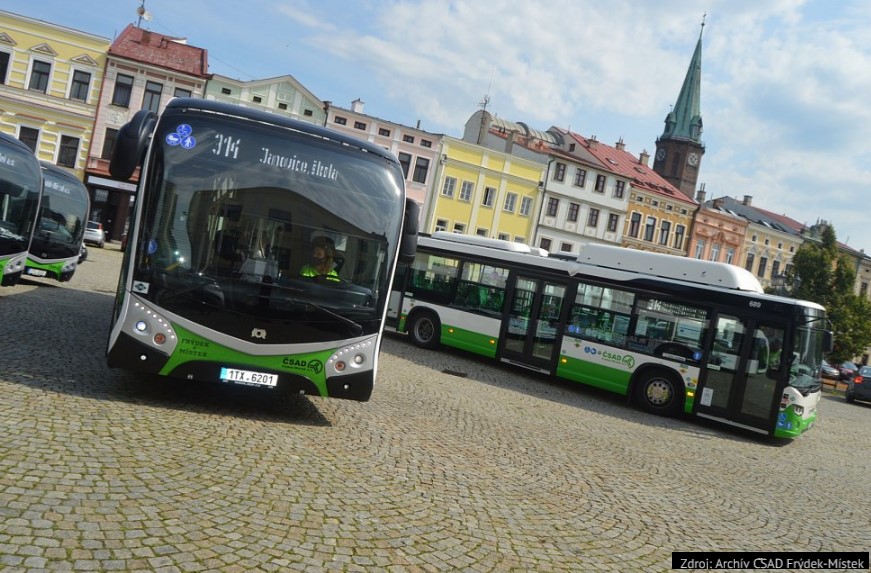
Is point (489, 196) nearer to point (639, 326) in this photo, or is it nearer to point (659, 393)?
point (639, 326)

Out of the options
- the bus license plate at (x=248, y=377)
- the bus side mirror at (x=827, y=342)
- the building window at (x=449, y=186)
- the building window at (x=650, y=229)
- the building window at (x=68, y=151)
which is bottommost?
the bus license plate at (x=248, y=377)

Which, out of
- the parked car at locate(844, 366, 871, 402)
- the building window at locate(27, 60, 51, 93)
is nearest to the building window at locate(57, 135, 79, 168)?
the building window at locate(27, 60, 51, 93)

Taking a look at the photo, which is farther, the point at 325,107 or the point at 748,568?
the point at 325,107

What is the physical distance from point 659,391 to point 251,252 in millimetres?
9336

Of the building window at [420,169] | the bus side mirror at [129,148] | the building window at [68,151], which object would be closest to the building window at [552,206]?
the building window at [420,169]

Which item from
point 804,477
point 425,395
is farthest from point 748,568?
point 425,395

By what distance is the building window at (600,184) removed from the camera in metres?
51.8

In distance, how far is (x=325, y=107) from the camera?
44.1 meters

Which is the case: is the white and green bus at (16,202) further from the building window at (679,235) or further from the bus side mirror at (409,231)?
the building window at (679,235)

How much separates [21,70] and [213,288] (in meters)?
39.6

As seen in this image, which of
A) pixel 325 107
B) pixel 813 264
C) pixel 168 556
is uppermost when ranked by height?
pixel 325 107

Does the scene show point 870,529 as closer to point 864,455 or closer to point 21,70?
point 864,455

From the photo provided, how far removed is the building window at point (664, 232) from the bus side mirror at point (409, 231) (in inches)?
2003

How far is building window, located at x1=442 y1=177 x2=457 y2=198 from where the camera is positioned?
46347mm
